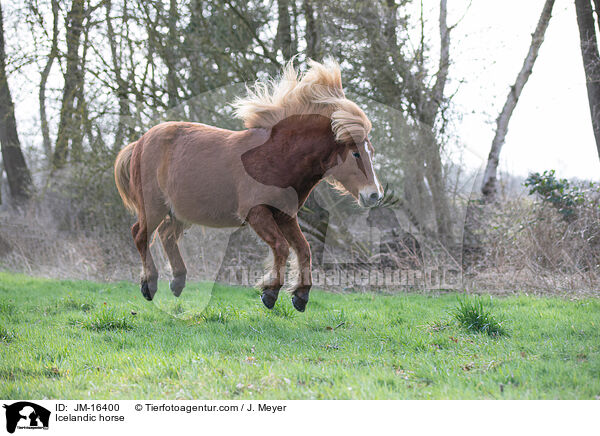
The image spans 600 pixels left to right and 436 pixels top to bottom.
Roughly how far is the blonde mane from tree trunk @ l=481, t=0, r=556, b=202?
5.29 meters

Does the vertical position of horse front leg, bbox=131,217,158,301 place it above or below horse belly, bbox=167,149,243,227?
below

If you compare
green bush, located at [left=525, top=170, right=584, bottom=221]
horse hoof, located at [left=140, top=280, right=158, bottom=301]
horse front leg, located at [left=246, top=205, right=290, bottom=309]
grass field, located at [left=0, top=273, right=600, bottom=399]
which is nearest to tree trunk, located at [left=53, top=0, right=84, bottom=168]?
grass field, located at [left=0, top=273, right=600, bottom=399]

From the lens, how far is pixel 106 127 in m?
8.99

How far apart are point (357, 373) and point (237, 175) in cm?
188

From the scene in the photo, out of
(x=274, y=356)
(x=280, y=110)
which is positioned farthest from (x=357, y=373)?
(x=280, y=110)

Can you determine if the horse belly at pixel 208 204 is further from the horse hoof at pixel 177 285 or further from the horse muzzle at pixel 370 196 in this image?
the horse muzzle at pixel 370 196

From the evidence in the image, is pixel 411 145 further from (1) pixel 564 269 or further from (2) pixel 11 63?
(2) pixel 11 63

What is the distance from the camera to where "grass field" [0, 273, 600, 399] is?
2.89 meters

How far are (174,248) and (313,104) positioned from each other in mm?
1995

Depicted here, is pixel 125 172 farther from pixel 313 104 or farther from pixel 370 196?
pixel 370 196

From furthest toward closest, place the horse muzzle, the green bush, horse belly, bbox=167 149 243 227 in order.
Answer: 1. the green bush
2. horse belly, bbox=167 149 243 227
3. the horse muzzle

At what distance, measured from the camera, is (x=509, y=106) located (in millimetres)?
8352

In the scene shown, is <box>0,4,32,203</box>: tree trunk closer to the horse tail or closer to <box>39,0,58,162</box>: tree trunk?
<box>39,0,58,162</box>: tree trunk

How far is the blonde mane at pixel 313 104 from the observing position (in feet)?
12.3
